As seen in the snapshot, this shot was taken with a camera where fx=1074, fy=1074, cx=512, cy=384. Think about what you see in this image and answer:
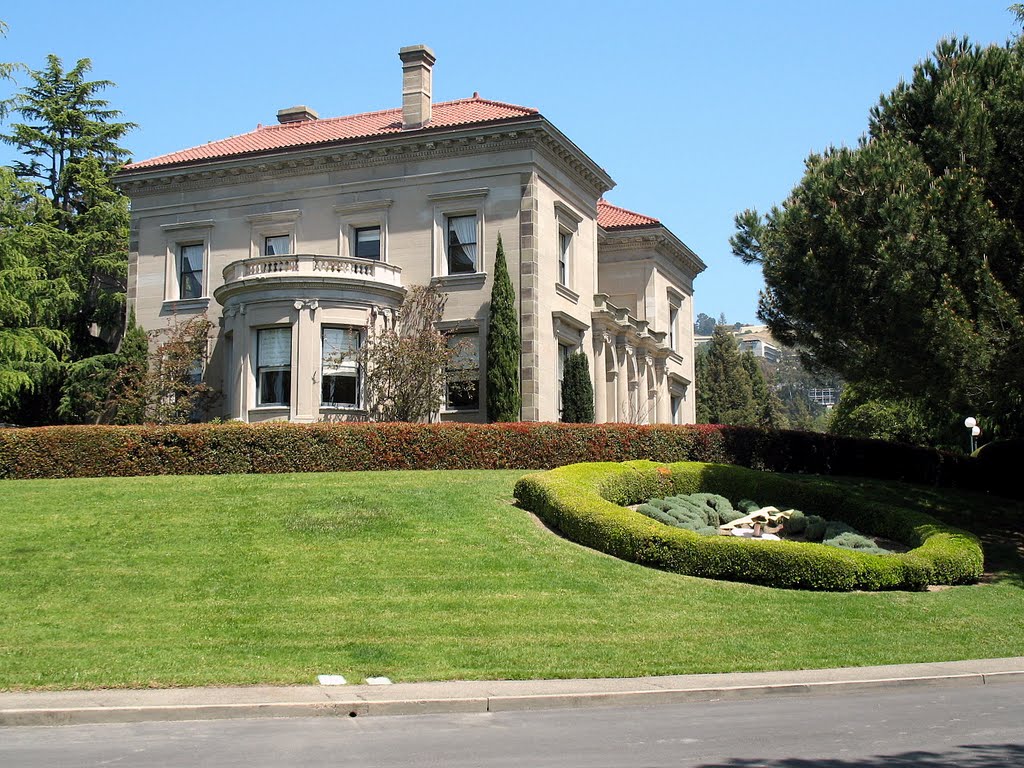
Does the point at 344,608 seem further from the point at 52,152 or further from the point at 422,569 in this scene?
the point at 52,152

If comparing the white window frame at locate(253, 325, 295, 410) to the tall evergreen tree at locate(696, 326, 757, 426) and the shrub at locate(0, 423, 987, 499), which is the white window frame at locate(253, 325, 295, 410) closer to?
the shrub at locate(0, 423, 987, 499)

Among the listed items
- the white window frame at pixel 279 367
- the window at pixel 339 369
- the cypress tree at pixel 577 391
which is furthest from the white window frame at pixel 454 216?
the white window frame at pixel 279 367

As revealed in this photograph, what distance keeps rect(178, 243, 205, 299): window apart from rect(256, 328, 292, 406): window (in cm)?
619

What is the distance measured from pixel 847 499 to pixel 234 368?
58.2 ft

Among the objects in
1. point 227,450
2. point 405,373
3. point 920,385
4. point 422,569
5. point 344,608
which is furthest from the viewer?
point 405,373

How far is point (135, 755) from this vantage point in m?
8.61

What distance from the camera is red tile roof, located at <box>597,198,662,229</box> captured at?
139 ft

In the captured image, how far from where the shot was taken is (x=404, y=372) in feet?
99.8

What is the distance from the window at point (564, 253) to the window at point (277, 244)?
8.84 m

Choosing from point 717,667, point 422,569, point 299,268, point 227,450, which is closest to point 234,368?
point 299,268

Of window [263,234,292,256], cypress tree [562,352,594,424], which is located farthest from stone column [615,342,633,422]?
window [263,234,292,256]

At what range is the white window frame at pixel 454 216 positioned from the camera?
107ft

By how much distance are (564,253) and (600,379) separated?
4.52m

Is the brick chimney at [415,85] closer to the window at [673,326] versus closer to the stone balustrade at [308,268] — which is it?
the stone balustrade at [308,268]
